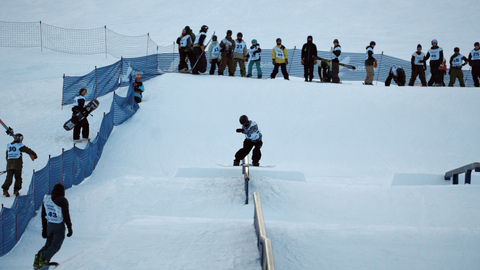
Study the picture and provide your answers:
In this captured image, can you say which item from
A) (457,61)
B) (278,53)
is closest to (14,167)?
(278,53)

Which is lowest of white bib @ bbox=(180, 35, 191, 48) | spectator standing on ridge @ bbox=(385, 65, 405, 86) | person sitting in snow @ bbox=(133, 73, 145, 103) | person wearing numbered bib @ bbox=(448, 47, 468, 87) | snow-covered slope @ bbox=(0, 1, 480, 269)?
snow-covered slope @ bbox=(0, 1, 480, 269)

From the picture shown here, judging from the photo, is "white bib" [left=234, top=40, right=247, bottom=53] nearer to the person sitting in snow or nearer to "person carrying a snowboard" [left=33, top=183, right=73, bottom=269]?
the person sitting in snow

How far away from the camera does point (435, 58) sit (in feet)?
52.1

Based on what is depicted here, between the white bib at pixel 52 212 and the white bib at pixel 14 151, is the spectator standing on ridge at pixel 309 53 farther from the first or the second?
the white bib at pixel 52 212

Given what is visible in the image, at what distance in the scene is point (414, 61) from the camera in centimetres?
1594

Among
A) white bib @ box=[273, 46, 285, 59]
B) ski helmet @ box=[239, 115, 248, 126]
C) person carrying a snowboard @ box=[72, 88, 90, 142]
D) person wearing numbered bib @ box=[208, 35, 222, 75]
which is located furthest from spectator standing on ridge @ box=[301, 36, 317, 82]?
ski helmet @ box=[239, 115, 248, 126]

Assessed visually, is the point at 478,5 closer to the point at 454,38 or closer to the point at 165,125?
the point at 454,38

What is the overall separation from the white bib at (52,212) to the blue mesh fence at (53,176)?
3.44ft

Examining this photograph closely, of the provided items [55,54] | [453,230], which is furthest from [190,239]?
[55,54]

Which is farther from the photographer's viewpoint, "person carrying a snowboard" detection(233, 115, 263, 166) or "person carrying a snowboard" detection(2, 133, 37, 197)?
"person carrying a snowboard" detection(2, 133, 37, 197)

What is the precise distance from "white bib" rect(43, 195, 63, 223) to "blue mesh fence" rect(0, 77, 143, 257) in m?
1.05

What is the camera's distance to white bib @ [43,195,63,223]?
5.66 m

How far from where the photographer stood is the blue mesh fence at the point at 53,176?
21.7 feet

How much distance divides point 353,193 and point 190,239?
14.5 feet
